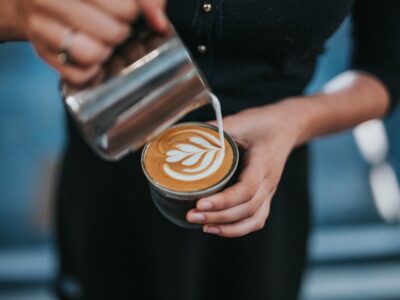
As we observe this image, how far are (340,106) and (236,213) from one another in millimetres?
432

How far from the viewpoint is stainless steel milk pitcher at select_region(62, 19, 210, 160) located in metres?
0.66

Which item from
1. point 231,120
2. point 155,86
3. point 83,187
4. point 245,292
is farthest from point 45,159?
point 155,86

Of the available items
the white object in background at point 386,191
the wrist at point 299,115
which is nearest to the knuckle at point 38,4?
the wrist at point 299,115

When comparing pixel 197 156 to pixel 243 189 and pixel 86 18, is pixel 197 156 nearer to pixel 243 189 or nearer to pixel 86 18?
pixel 243 189

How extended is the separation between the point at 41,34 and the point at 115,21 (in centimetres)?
9

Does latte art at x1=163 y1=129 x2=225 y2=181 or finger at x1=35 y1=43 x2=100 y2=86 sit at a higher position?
finger at x1=35 y1=43 x2=100 y2=86

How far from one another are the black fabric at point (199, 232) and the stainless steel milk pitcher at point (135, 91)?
0.69 ft

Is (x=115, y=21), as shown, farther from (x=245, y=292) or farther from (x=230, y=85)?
(x=245, y=292)

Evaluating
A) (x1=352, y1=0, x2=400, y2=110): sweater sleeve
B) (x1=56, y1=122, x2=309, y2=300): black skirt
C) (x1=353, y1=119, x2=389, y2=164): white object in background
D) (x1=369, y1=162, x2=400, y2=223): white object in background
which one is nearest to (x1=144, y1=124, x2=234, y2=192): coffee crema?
(x1=56, y1=122, x2=309, y2=300): black skirt

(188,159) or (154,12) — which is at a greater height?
(154,12)

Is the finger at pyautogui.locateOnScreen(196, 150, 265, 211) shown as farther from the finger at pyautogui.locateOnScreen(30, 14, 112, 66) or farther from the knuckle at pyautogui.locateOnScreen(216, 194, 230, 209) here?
the finger at pyautogui.locateOnScreen(30, 14, 112, 66)

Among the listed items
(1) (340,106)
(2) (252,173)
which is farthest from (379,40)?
(2) (252,173)

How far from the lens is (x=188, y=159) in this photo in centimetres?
90

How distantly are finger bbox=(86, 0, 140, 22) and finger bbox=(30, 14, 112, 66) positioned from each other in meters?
0.04
